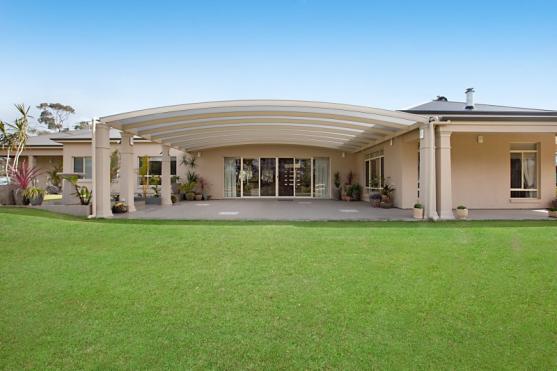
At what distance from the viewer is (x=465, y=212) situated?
35.2 ft

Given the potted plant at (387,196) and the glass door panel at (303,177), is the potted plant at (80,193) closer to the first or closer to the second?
the potted plant at (387,196)

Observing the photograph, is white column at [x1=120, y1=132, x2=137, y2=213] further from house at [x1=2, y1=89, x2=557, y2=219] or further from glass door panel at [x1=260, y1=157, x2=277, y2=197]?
glass door panel at [x1=260, y1=157, x2=277, y2=197]

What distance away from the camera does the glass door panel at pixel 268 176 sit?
2056 centimetres

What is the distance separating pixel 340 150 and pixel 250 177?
5.59 meters

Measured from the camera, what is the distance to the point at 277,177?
2064cm

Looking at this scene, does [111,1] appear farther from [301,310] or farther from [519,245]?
[519,245]

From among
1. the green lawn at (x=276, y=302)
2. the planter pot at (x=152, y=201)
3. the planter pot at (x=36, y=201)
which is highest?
the planter pot at (x=36, y=201)

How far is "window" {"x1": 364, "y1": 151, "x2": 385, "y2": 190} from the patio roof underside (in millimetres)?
804

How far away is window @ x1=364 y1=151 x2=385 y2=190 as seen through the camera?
15945mm

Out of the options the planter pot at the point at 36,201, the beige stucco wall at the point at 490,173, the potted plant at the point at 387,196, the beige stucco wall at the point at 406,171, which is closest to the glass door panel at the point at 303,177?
the potted plant at the point at 387,196

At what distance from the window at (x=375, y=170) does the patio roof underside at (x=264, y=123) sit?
2.64ft

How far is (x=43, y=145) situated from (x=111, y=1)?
613 inches

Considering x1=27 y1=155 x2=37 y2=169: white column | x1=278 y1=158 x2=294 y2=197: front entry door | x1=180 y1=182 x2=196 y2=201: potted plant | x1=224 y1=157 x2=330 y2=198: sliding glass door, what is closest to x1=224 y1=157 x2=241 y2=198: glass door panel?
x1=224 y1=157 x2=330 y2=198: sliding glass door

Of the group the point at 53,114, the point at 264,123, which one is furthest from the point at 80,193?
the point at 53,114
